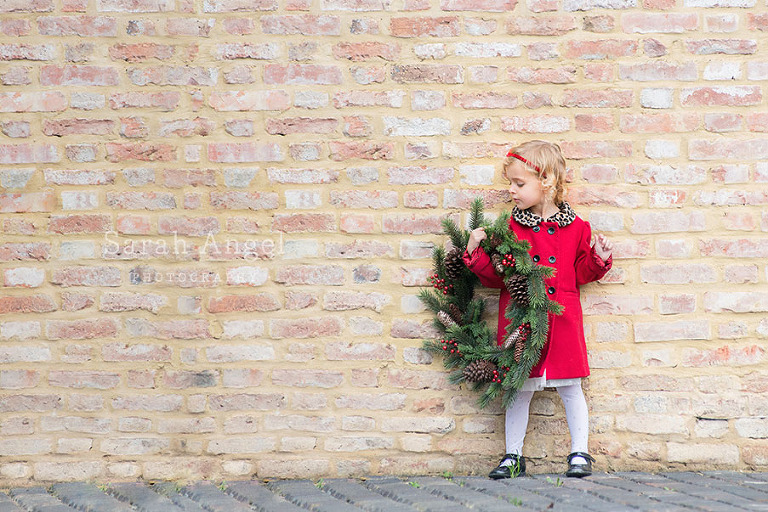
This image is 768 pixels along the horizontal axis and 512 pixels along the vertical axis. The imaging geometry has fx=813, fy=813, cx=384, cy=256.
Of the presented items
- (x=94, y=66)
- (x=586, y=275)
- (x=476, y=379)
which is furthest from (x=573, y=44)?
(x=94, y=66)

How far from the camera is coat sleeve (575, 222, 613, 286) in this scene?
3768mm

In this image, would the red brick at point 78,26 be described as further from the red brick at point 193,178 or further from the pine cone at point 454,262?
the pine cone at point 454,262

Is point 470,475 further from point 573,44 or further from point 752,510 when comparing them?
point 573,44

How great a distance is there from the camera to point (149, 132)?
3.90 m

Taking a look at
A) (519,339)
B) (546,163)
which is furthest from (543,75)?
(519,339)

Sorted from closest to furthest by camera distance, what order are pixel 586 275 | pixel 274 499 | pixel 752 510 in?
pixel 752 510 < pixel 274 499 < pixel 586 275

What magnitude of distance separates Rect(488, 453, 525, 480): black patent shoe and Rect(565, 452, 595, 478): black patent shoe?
23cm

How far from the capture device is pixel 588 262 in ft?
12.4

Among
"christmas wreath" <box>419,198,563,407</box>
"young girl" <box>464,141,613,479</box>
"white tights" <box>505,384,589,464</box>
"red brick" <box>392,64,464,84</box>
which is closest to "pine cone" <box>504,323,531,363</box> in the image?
"christmas wreath" <box>419,198,563,407</box>

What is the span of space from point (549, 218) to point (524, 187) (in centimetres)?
19

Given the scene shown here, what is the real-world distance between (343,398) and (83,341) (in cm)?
127

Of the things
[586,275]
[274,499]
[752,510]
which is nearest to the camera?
[752,510]

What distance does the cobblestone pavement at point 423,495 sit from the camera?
3.31m

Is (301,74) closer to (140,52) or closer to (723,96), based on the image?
(140,52)
